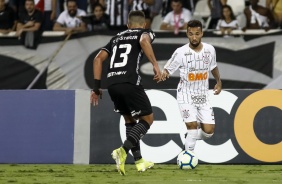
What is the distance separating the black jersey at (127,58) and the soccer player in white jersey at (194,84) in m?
1.11

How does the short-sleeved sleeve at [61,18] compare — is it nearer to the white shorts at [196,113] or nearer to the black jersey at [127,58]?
the white shorts at [196,113]

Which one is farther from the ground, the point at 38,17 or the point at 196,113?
the point at 38,17

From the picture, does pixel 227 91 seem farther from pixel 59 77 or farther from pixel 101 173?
pixel 59 77

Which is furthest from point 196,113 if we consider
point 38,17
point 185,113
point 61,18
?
point 61,18

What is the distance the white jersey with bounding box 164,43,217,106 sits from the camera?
42.7ft

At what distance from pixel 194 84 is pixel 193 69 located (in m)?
0.22

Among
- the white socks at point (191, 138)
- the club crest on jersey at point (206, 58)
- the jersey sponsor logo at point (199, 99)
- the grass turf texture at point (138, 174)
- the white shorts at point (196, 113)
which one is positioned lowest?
the grass turf texture at point (138, 174)

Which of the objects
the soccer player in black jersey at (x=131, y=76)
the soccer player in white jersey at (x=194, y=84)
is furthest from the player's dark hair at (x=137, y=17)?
the soccer player in white jersey at (x=194, y=84)

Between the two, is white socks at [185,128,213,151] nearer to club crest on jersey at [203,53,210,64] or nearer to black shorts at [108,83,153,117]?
club crest on jersey at [203,53,210,64]

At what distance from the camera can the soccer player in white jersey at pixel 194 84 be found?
1302 cm

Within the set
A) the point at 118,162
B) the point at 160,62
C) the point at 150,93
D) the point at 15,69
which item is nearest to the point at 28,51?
the point at 15,69

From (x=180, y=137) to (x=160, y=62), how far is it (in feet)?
11.9

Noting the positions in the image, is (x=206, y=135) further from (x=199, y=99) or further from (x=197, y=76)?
(x=197, y=76)

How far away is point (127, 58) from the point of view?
11.9 metres
